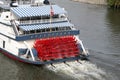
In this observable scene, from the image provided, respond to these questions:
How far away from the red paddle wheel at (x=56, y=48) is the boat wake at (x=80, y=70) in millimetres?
996

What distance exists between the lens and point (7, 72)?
3791 centimetres

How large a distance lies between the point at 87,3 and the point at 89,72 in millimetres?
57869

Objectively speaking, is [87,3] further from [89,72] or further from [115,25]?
[89,72]

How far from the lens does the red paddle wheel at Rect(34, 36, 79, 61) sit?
127 feet

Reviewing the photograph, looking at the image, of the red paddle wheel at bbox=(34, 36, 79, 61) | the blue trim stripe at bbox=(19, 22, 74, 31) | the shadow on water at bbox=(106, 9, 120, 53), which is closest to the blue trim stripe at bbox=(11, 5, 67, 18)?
the blue trim stripe at bbox=(19, 22, 74, 31)

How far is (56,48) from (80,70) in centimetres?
412

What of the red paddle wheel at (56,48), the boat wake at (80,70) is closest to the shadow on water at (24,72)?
the boat wake at (80,70)

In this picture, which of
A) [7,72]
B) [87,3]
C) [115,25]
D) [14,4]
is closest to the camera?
[7,72]

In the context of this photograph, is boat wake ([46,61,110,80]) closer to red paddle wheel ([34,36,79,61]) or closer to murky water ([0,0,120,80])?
murky water ([0,0,120,80])

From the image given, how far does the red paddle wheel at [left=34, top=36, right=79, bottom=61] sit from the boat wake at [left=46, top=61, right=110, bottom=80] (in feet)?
3.27

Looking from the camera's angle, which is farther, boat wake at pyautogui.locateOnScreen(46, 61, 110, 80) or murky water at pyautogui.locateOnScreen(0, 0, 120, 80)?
murky water at pyautogui.locateOnScreen(0, 0, 120, 80)

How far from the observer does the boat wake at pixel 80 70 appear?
35.2m

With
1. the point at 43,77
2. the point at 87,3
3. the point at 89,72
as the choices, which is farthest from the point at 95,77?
the point at 87,3

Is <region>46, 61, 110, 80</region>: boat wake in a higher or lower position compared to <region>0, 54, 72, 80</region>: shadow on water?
higher
